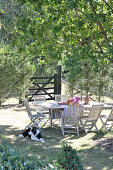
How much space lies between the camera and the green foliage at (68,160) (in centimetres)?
294

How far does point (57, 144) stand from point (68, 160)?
3664mm

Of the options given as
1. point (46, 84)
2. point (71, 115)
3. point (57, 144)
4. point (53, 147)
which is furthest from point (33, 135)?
point (46, 84)

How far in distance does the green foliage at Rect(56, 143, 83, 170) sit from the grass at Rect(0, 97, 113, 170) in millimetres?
1116

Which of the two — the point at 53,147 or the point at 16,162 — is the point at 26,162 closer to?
the point at 16,162

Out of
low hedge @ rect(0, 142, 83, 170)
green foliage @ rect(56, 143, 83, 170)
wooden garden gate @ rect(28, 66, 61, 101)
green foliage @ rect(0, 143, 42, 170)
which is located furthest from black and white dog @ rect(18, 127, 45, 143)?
wooden garden gate @ rect(28, 66, 61, 101)

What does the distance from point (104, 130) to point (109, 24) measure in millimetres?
3562

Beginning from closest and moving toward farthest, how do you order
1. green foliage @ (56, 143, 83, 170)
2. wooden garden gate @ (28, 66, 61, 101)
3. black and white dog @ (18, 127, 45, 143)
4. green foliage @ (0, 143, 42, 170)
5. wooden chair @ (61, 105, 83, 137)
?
green foliage @ (0, 143, 42, 170) → green foliage @ (56, 143, 83, 170) → black and white dog @ (18, 127, 45, 143) → wooden chair @ (61, 105, 83, 137) → wooden garden gate @ (28, 66, 61, 101)

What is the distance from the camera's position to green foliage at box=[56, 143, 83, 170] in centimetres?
294

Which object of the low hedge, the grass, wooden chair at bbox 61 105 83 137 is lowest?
the grass

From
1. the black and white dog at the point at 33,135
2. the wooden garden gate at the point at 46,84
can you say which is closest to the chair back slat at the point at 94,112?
the black and white dog at the point at 33,135

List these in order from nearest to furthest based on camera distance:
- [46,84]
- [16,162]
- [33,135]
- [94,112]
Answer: [16,162] < [33,135] < [94,112] < [46,84]

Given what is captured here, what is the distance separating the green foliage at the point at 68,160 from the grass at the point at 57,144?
3.66ft

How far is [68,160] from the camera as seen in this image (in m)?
3.07

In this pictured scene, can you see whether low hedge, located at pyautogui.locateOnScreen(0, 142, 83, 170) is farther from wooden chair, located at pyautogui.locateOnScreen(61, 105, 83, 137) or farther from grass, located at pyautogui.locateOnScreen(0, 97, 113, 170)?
wooden chair, located at pyautogui.locateOnScreen(61, 105, 83, 137)
